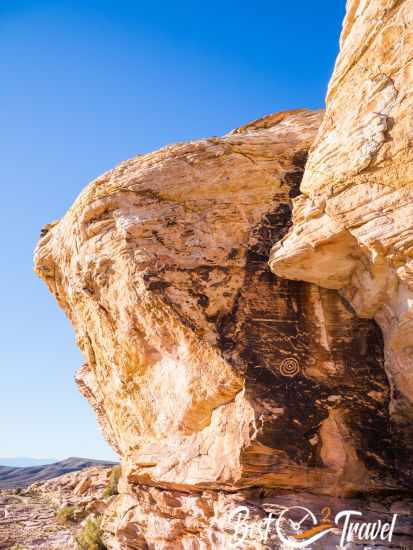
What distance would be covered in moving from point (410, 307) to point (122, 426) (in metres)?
8.83

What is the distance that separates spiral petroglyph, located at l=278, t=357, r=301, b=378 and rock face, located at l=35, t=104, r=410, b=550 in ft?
0.10

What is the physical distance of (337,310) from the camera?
1095 cm

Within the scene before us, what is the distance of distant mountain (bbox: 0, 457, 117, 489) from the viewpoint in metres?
65.5

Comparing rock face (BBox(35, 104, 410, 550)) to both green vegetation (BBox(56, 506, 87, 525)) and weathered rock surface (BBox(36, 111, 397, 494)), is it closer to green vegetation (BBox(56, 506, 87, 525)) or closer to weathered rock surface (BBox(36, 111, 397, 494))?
weathered rock surface (BBox(36, 111, 397, 494))

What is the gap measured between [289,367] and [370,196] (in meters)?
4.04

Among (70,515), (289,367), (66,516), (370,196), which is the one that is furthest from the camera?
(70,515)

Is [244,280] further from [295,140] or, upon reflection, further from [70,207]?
[70,207]

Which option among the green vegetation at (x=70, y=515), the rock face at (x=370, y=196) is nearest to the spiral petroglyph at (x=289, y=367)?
the rock face at (x=370, y=196)

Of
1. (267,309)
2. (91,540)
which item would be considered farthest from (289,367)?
(91,540)

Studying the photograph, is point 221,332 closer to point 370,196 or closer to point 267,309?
point 267,309

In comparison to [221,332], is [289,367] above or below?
below

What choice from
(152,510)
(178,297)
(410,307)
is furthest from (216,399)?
(410,307)

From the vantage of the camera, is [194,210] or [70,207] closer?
[194,210]

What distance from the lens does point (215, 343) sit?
418 inches
